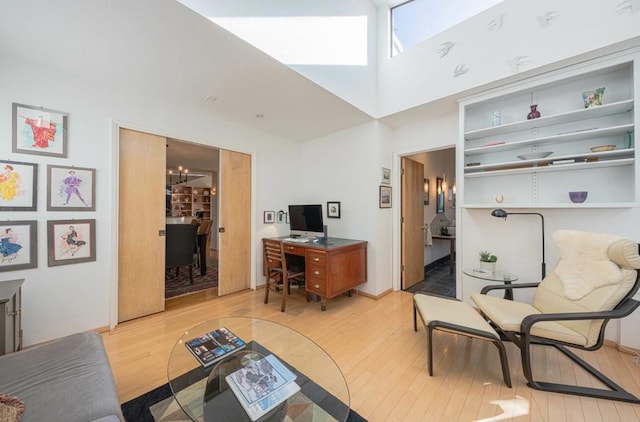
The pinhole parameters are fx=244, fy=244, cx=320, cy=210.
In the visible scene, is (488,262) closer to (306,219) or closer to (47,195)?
(306,219)

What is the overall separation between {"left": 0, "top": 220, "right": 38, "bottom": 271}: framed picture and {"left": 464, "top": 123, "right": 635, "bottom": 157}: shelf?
14.7 feet

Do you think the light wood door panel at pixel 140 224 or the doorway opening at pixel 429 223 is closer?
the light wood door panel at pixel 140 224

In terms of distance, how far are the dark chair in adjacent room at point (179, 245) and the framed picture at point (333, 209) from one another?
2.27 meters

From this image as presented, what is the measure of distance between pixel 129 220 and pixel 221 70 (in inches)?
77.5

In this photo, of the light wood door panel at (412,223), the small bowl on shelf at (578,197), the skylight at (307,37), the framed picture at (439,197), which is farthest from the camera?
the framed picture at (439,197)

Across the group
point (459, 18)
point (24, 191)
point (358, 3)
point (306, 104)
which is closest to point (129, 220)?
point (24, 191)

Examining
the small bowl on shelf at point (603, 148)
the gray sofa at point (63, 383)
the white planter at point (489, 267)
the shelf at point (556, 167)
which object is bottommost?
the gray sofa at point (63, 383)

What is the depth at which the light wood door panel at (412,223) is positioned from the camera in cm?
393

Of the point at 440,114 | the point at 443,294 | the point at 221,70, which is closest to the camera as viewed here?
the point at 221,70

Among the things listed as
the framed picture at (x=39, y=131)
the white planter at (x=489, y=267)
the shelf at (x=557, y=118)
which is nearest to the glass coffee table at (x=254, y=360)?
the white planter at (x=489, y=267)

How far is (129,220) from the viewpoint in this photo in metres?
2.80

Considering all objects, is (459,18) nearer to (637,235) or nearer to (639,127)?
(639,127)

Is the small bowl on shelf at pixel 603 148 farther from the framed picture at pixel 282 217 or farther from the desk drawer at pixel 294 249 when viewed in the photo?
the framed picture at pixel 282 217

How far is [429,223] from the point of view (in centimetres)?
517
